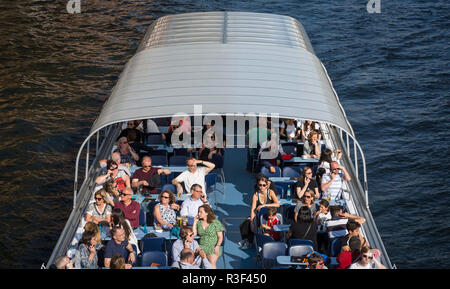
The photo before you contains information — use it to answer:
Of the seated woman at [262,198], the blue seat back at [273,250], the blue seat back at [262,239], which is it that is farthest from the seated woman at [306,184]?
the blue seat back at [273,250]

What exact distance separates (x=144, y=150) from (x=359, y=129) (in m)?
12.3

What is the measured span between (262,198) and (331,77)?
19.3m

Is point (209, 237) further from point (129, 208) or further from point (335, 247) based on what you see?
point (335, 247)

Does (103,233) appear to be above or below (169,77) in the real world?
below

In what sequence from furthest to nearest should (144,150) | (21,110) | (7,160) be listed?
(21,110), (7,160), (144,150)

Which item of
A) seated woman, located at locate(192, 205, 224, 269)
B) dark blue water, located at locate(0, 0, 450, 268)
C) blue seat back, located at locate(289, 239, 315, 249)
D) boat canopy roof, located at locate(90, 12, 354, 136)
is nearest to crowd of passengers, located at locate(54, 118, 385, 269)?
seated woman, located at locate(192, 205, 224, 269)

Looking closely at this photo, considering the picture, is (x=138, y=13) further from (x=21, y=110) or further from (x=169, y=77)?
(x=169, y=77)

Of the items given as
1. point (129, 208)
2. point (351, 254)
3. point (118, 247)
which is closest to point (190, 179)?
point (129, 208)

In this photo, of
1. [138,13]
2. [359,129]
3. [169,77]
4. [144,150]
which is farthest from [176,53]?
[138,13]

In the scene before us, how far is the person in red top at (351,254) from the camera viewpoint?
38.5 ft

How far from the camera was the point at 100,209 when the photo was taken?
531 inches

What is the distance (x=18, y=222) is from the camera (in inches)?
818
